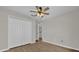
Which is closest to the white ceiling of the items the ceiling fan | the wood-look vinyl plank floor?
the ceiling fan

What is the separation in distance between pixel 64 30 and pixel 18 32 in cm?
75

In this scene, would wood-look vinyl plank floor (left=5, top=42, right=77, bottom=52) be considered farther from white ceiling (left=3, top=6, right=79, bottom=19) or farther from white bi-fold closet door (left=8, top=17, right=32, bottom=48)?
white ceiling (left=3, top=6, right=79, bottom=19)

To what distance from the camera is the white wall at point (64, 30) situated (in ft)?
4.76

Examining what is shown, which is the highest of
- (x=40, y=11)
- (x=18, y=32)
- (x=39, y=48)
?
(x=40, y=11)

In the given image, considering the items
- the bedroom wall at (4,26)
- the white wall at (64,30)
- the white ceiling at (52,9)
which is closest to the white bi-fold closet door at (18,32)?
the bedroom wall at (4,26)

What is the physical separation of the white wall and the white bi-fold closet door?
0.29m

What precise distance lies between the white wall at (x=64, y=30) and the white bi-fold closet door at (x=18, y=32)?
286 millimetres

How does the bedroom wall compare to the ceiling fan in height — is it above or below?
below

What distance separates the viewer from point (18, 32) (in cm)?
153

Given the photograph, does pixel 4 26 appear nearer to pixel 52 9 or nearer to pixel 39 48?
pixel 39 48

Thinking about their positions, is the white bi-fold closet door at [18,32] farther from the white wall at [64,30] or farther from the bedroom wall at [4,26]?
the white wall at [64,30]

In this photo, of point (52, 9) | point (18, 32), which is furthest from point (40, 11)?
point (18, 32)

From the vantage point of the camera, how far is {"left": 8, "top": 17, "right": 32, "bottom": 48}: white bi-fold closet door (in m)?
1.46
